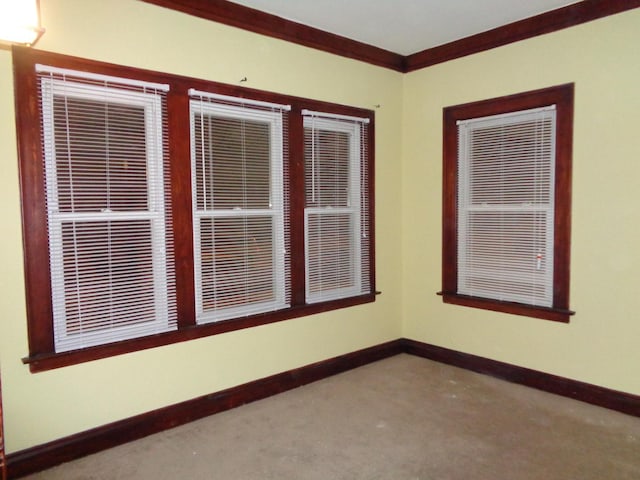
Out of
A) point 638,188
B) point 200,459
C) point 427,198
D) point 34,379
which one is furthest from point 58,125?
point 638,188

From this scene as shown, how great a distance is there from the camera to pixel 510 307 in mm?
3691

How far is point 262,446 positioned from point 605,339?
2.46 m

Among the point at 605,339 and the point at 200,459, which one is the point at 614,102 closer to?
the point at 605,339

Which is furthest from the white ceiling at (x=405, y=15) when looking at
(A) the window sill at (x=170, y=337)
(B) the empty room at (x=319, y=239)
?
(A) the window sill at (x=170, y=337)

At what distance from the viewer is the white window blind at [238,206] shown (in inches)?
121

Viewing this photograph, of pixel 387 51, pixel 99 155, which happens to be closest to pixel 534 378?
pixel 387 51

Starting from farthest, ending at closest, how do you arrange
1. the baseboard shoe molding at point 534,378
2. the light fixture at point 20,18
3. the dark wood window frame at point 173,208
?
the baseboard shoe molding at point 534,378 → the dark wood window frame at point 173,208 → the light fixture at point 20,18

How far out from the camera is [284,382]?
3.52 meters

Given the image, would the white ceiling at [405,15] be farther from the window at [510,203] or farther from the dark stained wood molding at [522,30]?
the window at [510,203]

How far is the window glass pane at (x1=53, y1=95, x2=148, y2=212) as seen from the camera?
254 centimetres

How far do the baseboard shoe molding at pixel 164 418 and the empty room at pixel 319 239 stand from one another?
0.01 m

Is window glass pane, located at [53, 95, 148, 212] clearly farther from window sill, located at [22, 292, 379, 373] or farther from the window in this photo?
the window

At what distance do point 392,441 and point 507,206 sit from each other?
6.84ft

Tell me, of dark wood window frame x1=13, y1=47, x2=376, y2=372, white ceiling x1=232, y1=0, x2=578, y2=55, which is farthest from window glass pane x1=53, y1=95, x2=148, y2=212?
white ceiling x1=232, y1=0, x2=578, y2=55
